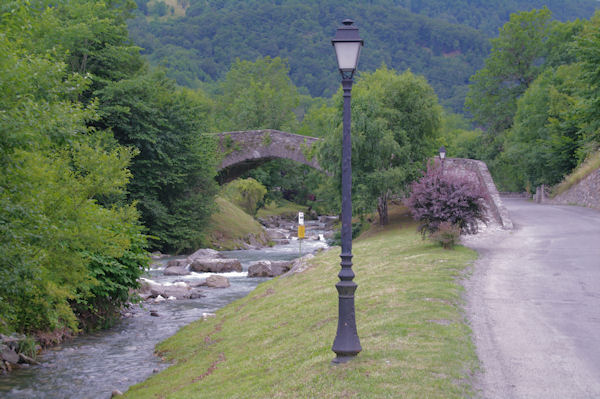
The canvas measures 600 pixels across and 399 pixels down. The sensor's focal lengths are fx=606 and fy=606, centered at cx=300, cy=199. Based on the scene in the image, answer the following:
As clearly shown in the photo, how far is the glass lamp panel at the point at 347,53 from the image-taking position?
8.09 m

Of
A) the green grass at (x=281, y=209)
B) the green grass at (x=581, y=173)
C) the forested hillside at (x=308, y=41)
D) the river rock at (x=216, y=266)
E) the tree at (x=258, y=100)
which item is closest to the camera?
the river rock at (x=216, y=266)

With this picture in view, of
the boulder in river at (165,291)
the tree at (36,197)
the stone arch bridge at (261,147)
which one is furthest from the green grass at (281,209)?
the tree at (36,197)

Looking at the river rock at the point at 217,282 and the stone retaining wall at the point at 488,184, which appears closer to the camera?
the river rock at the point at 217,282

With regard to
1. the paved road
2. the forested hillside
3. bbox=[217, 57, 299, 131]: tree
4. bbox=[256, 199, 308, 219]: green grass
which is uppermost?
the forested hillside

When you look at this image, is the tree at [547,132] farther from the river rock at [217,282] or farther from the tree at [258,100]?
the river rock at [217,282]

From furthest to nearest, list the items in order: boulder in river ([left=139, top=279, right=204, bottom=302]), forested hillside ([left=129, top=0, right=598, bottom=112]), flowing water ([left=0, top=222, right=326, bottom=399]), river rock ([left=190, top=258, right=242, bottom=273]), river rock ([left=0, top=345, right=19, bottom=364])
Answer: forested hillside ([left=129, top=0, right=598, bottom=112]) → river rock ([left=190, top=258, right=242, bottom=273]) → boulder in river ([left=139, top=279, right=204, bottom=302]) → river rock ([left=0, top=345, right=19, bottom=364]) → flowing water ([left=0, top=222, right=326, bottom=399])

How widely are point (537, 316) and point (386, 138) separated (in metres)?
17.9

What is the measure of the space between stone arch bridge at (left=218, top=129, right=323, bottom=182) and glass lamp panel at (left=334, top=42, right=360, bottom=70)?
30.8 m

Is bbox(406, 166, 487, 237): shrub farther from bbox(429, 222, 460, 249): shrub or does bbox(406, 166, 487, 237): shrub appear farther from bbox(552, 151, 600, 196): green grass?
bbox(552, 151, 600, 196): green grass

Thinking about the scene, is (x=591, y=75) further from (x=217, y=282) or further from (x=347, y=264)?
(x=347, y=264)

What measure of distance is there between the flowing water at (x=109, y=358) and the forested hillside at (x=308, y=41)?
360 ft

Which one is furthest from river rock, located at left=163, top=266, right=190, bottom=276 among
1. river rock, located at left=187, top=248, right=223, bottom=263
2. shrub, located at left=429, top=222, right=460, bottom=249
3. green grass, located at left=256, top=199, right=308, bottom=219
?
green grass, located at left=256, top=199, right=308, bottom=219

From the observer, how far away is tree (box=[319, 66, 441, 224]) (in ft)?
90.7

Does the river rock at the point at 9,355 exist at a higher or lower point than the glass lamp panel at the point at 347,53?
lower
